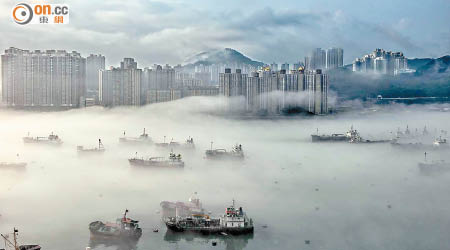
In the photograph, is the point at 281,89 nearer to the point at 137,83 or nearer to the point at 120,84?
the point at 137,83

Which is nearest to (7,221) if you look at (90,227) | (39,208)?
(39,208)

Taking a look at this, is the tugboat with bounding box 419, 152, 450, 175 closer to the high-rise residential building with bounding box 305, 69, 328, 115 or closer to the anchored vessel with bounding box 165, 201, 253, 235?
the anchored vessel with bounding box 165, 201, 253, 235

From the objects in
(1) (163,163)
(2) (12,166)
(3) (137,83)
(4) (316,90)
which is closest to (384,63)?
(4) (316,90)

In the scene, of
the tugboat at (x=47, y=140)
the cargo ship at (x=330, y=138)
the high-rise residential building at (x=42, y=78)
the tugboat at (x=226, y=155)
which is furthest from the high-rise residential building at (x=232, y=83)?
the tugboat at (x=47, y=140)

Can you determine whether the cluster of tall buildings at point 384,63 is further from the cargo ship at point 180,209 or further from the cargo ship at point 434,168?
the cargo ship at point 180,209

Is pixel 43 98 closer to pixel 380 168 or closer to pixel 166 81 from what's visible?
pixel 166 81

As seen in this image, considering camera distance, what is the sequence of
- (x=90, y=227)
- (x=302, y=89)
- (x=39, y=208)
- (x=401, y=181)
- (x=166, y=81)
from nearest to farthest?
(x=90, y=227) → (x=39, y=208) → (x=401, y=181) → (x=166, y=81) → (x=302, y=89)

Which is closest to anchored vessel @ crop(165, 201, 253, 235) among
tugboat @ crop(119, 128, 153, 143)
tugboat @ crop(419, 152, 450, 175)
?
tugboat @ crop(419, 152, 450, 175)
